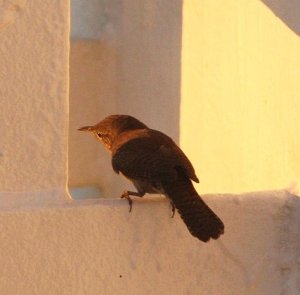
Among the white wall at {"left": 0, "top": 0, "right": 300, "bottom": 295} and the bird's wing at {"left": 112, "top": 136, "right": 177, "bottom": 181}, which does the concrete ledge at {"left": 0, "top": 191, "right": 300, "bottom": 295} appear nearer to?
the white wall at {"left": 0, "top": 0, "right": 300, "bottom": 295}

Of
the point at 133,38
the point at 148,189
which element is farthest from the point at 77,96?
the point at 148,189

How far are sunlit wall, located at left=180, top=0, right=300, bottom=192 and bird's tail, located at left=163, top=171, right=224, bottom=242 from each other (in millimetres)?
947

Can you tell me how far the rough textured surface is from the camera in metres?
3.24

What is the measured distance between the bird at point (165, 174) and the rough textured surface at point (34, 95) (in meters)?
0.36

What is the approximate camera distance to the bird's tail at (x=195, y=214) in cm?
346

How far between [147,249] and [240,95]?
1.58 meters

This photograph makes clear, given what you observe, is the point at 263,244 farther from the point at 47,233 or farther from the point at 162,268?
the point at 47,233

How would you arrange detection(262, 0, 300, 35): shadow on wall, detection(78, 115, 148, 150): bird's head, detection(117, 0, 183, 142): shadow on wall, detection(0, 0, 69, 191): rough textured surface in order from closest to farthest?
detection(0, 0, 69, 191): rough textured surface → detection(78, 115, 148, 150): bird's head → detection(262, 0, 300, 35): shadow on wall → detection(117, 0, 183, 142): shadow on wall

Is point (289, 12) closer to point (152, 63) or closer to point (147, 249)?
point (152, 63)

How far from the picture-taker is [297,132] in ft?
15.3

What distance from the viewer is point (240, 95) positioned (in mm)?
4902

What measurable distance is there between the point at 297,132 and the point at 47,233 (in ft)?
5.65

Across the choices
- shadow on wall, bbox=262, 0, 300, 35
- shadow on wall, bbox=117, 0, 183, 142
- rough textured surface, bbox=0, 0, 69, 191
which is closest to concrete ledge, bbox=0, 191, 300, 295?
rough textured surface, bbox=0, 0, 69, 191

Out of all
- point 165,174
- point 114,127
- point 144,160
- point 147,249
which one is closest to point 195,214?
point 147,249
